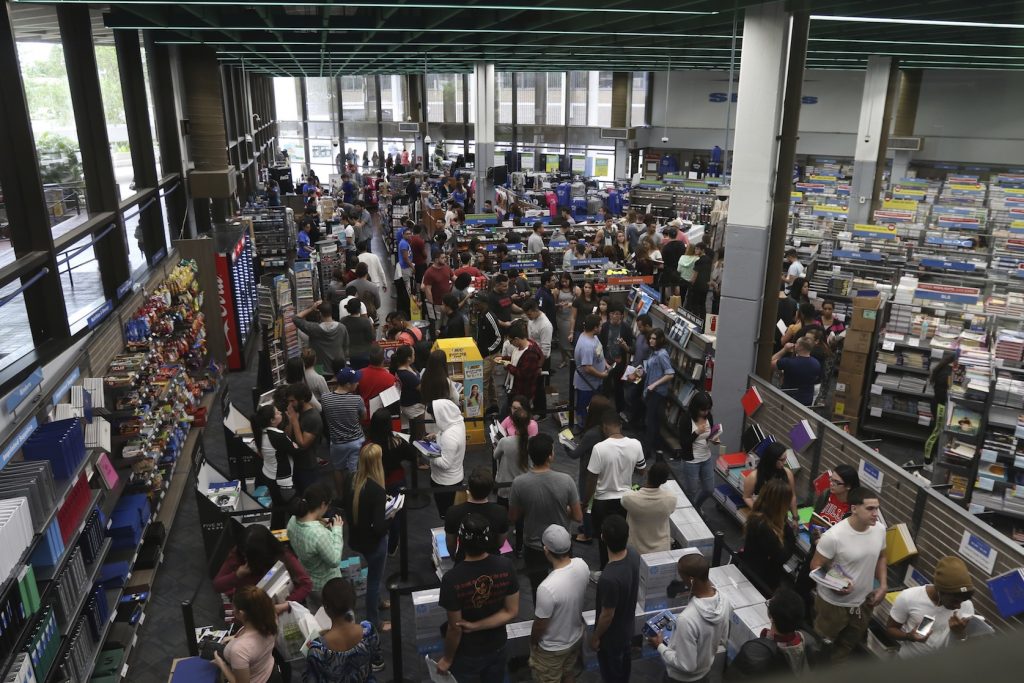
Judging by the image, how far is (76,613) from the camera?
4.76m

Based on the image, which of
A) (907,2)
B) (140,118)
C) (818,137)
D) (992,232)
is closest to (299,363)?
(140,118)

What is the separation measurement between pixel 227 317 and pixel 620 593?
830 cm

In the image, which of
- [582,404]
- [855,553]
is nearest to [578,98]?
[582,404]

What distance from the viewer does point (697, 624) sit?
13.3ft

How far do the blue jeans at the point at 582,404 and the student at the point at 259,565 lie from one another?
447 centimetres

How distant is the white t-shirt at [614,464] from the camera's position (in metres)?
5.56

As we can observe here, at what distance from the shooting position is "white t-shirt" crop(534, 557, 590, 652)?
4152mm

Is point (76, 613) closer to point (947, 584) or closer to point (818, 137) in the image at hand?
point (947, 584)

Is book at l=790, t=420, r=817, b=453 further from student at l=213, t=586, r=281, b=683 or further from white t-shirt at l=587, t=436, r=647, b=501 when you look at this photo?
student at l=213, t=586, r=281, b=683

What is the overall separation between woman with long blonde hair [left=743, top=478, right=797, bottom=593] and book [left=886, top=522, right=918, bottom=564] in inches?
28.4

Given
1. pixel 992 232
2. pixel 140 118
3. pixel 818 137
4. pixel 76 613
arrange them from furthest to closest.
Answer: pixel 818 137
pixel 992 232
pixel 140 118
pixel 76 613

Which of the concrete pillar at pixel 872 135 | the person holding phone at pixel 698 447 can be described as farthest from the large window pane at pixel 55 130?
the concrete pillar at pixel 872 135

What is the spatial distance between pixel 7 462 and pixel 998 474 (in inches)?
315

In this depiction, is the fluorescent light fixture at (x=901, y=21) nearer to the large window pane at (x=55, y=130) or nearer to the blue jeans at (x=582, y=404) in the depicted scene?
the blue jeans at (x=582, y=404)
